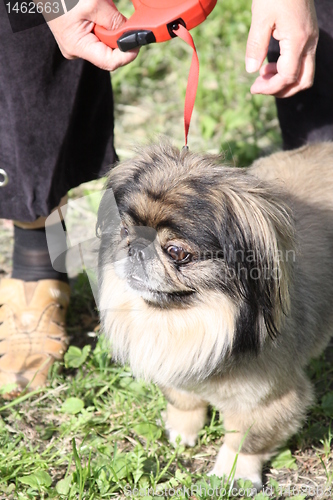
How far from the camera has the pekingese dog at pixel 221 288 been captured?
1.42 m

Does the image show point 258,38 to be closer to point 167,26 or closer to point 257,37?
point 257,37

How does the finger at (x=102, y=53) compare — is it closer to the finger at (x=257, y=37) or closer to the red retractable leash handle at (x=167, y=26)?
the red retractable leash handle at (x=167, y=26)

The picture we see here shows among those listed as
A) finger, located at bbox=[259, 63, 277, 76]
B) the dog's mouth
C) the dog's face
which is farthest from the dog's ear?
finger, located at bbox=[259, 63, 277, 76]

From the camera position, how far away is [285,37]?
1.46 meters

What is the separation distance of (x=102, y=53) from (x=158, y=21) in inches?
6.5

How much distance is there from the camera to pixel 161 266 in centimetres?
143

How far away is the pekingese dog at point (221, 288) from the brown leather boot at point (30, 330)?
512 millimetres

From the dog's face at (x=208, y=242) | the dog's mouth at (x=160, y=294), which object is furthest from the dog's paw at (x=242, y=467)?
the dog's mouth at (x=160, y=294)

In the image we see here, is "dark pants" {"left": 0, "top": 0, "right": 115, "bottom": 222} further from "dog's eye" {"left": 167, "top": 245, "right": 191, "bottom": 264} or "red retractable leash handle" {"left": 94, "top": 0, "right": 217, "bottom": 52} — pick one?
"dog's eye" {"left": 167, "top": 245, "right": 191, "bottom": 264}

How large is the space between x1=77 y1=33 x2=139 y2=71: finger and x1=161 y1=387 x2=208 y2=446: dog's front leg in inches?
38.1

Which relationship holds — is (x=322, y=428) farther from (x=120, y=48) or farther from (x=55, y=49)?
(x=55, y=49)

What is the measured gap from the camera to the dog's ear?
4.69 feet

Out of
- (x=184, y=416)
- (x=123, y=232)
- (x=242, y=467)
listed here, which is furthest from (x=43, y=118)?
(x=242, y=467)

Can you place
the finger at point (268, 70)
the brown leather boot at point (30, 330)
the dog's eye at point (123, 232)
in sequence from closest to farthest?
the dog's eye at point (123, 232), the finger at point (268, 70), the brown leather boot at point (30, 330)
